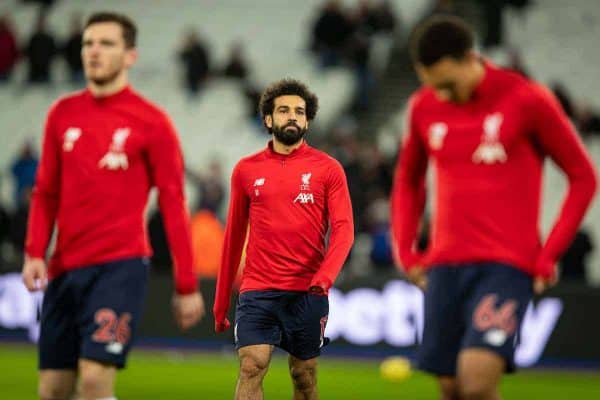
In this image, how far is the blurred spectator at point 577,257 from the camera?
19062 millimetres

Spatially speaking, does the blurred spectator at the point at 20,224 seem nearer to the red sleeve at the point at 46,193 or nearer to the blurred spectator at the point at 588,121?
the blurred spectator at the point at 588,121

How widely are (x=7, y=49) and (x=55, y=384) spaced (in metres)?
20.5

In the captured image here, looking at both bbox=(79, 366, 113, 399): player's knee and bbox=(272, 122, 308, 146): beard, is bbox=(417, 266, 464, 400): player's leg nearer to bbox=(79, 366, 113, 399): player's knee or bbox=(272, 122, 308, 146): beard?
bbox=(79, 366, 113, 399): player's knee

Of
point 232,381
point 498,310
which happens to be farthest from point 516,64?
point 498,310

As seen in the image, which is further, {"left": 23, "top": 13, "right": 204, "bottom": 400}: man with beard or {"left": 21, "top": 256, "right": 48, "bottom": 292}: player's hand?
{"left": 21, "top": 256, "right": 48, "bottom": 292}: player's hand

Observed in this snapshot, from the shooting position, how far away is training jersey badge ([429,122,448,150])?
6578 millimetres

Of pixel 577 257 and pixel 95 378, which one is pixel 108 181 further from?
pixel 577 257

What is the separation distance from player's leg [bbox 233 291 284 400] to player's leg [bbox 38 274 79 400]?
3.68 feet

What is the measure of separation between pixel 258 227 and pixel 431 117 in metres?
2.03

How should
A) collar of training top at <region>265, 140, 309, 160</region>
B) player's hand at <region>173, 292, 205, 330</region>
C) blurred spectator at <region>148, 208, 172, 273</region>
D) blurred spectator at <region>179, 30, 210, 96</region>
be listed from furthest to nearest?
1. blurred spectator at <region>179, 30, 210, 96</region>
2. blurred spectator at <region>148, 208, 172, 273</region>
3. collar of training top at <region>265, 140, 309, 160</region>
4. player's hand at <region>173, 292, 205, 330</region>

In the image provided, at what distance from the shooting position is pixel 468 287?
6516 mm

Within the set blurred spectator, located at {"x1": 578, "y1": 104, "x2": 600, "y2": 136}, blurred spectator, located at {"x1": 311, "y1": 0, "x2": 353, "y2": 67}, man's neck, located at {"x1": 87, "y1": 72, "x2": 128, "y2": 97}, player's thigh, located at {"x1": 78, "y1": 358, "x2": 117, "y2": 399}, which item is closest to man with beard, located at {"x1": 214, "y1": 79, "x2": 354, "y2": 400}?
player's thigh, located at {"x1": 78, "y1": 358, "x2": 117, "y2": 399}

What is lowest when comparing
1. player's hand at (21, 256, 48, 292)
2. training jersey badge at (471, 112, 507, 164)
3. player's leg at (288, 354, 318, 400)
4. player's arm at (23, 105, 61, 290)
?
player's leg at (288, 354, 318, 400)

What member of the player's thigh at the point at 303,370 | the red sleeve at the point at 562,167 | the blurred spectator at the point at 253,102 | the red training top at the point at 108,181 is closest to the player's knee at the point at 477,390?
the red sleeve at the point at 562,167
